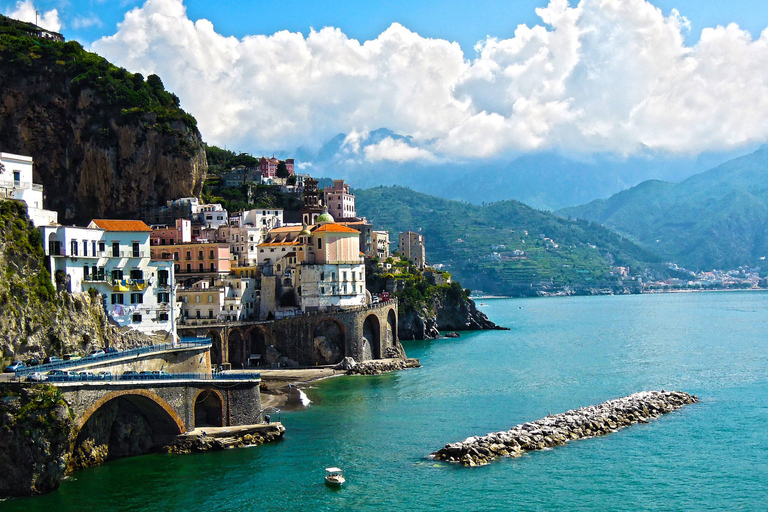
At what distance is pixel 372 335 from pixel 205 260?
69.0ft

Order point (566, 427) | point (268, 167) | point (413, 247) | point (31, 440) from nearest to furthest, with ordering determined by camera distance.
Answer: point (31, 440) → point (566, 427) → point (268, 167) → point (413, 247)

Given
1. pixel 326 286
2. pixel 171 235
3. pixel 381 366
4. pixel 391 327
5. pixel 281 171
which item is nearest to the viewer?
pixel 381 366

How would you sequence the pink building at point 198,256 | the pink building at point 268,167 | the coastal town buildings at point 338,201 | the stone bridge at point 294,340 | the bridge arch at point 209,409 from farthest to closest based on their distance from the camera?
the pink building at point 268,167 < the coastal town buildings at point 338,201 < the pink building at point 198,256 < the stone bridge at point 294,340 < the bridge arch at point 209,409

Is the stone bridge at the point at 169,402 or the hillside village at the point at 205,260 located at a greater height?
the hillside village at the point at 205,260

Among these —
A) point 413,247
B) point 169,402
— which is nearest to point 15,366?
point 169,402

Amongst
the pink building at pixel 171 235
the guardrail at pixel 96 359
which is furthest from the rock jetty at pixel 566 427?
the pink building at pixel 171 235

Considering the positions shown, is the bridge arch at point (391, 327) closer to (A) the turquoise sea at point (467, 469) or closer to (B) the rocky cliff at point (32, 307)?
(A) the turquoise sea at point (467, 469)

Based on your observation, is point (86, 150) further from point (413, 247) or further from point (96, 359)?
point (413, 247)

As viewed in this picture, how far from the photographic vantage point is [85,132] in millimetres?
100125

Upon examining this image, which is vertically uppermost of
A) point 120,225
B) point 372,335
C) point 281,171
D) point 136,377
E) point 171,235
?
point 281,171

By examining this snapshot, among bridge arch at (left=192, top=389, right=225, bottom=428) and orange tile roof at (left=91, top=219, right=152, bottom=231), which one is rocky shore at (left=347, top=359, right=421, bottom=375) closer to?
orange tile roof at (left=91, top=219, right=152, bottom=231)

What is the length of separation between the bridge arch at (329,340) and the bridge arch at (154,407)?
113 ft

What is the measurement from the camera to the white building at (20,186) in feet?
182

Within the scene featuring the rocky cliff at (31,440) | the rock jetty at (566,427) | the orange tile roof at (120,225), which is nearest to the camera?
the rocky cliff at (31,440)
